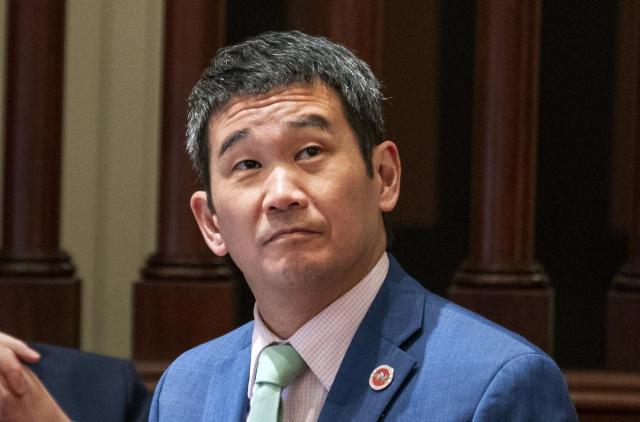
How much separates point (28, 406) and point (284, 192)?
2.03 feet

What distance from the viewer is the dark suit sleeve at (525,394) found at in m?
1.52

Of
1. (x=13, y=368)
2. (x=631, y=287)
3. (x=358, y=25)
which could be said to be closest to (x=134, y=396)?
(x=13, y=368)

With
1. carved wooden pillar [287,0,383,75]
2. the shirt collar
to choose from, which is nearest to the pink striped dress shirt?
the shirt collar

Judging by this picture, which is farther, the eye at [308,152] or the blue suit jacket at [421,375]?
the eye at [308,152]

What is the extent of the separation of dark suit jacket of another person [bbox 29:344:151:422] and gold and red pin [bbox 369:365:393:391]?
3.31 ft

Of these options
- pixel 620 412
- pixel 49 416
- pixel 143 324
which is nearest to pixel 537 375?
pixel 49 416

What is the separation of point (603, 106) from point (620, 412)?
45.6 inches

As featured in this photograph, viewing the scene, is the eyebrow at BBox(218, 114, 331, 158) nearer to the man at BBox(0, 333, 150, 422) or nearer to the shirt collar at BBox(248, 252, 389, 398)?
the shirt collar at BBox(248, 252, 389, 398)

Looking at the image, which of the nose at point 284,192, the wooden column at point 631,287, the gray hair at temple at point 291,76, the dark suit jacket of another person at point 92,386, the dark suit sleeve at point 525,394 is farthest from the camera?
the wooden column at point 631,287

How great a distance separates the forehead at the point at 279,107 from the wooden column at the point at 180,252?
59.0 inches

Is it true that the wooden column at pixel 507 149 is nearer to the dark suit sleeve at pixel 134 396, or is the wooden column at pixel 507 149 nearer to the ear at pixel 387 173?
the dark suit sleeve at pixel 134 396

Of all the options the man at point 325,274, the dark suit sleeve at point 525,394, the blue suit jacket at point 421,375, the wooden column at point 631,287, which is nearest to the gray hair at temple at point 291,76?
the man at point 325,274

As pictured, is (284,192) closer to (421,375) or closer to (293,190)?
(293,190)

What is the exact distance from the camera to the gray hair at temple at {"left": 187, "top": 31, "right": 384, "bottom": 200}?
1742 mm
